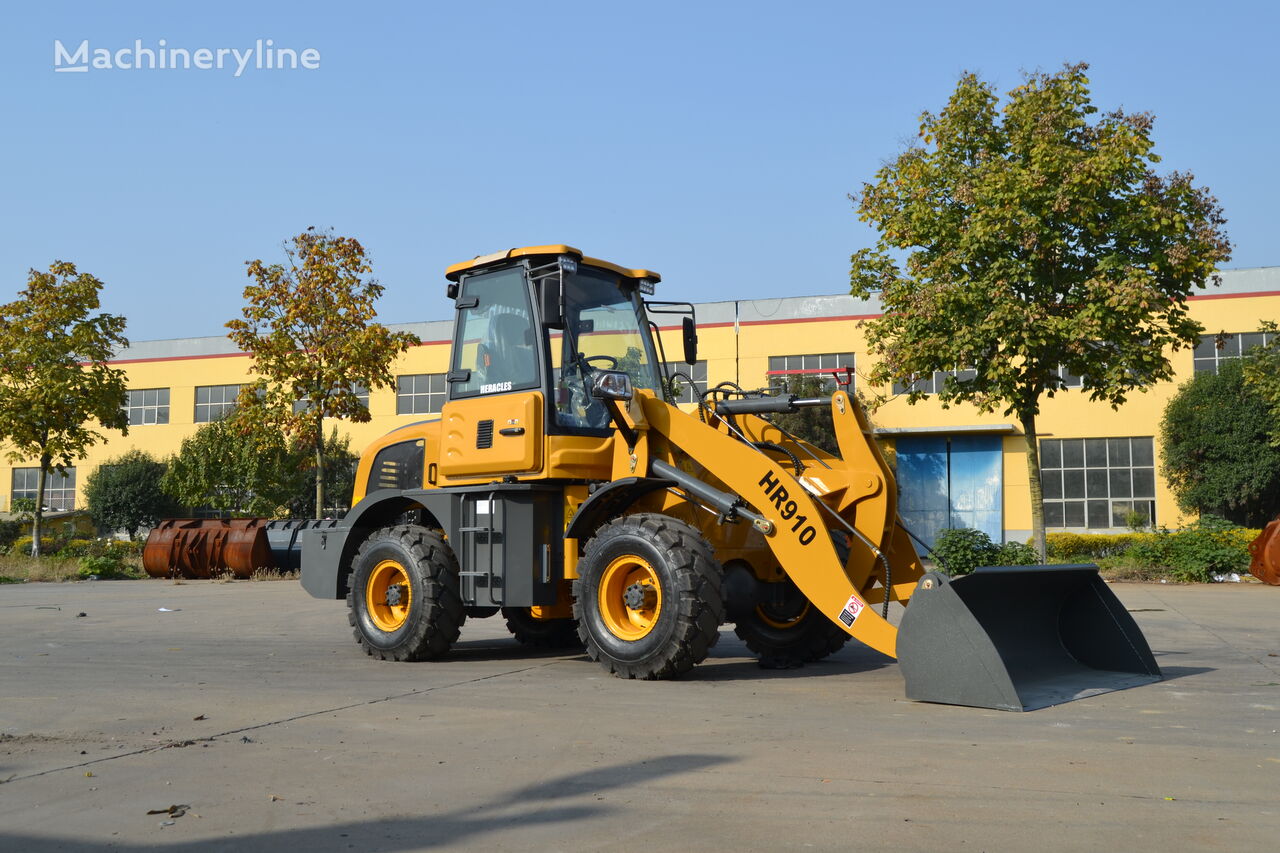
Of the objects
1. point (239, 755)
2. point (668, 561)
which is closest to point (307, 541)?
point (668, 561)

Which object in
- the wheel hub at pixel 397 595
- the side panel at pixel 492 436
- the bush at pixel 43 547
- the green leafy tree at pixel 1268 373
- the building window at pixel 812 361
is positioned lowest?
the bush at pixel 43 547

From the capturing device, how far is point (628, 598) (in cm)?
822

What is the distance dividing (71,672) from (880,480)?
6.49 metres

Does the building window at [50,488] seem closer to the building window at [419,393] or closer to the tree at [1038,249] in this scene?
the building window at [419,393]

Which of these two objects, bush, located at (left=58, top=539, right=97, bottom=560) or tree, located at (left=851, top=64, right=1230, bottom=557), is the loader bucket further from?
bush, located at (left=58, top=539, right=97, bottom=560)

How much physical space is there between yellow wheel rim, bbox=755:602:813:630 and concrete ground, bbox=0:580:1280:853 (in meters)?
0.38

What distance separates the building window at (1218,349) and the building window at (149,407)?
3801 cm

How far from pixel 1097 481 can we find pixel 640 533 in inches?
1150

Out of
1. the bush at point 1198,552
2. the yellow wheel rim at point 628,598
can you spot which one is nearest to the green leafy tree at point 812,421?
the bush at point 1198,552

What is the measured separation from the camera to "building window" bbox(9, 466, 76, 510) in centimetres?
4825

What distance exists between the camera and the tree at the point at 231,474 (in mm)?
34625

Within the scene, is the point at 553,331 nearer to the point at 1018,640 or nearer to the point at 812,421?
the point at 1018,640

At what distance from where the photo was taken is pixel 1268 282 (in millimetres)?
33750

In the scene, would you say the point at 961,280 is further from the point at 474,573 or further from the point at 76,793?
the point at 76,793
